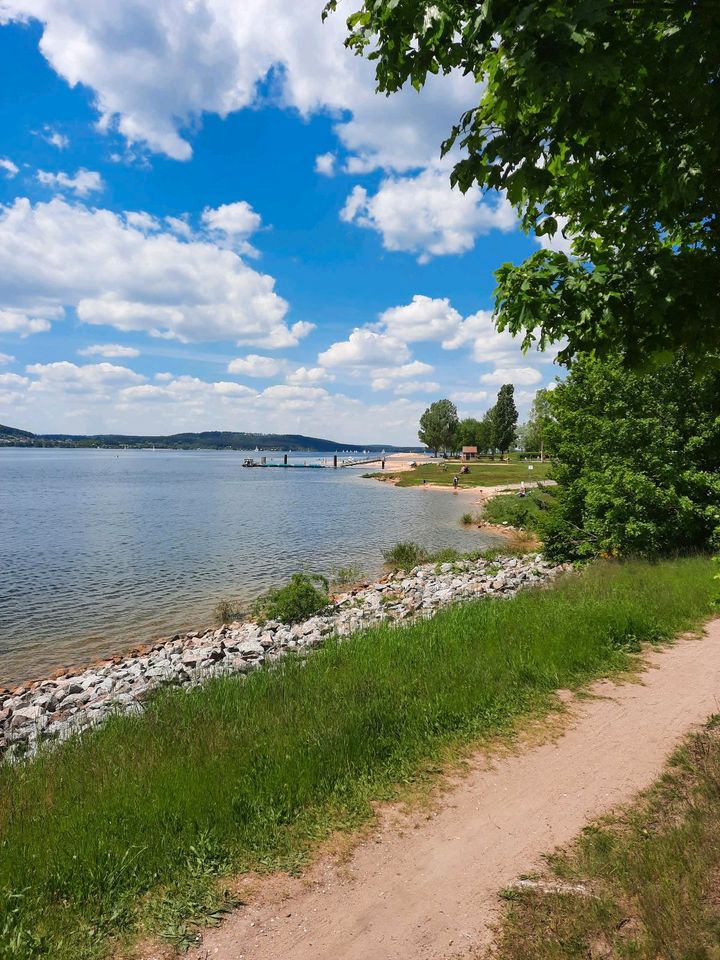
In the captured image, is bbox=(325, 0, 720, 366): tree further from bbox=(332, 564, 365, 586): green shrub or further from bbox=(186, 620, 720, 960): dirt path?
bbox=(332, 564, 365, 586): green shrub

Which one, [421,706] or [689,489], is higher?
[689,489]

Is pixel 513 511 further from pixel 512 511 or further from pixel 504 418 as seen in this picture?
pixel 504 418

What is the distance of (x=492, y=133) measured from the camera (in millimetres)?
3670

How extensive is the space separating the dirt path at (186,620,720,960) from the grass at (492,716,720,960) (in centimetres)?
32

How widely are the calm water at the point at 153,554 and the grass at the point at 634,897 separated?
15302 millimetres

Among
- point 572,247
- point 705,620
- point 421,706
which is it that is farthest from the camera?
point 705,620

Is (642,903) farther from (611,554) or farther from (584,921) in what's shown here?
(611,554)

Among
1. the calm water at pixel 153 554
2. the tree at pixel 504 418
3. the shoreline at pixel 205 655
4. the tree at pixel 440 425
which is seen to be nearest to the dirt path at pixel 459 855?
the shoreline at pixel 205 655

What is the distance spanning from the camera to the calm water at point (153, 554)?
62.5ft

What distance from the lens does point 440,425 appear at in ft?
516

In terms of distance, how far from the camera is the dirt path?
13.5 feet

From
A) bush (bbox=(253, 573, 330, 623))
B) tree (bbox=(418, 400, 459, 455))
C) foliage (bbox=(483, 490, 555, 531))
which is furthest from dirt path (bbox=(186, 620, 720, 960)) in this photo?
tree (bbox=(418, 400, 459, 455))

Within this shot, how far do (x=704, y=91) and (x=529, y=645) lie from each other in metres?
7.93

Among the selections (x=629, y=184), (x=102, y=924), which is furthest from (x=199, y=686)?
(x=629, y=184)
